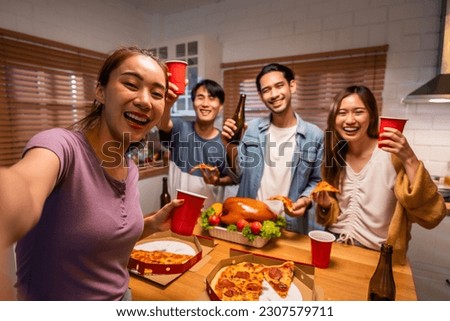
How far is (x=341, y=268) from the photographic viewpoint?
101cm

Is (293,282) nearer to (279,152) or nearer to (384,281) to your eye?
(384,281)

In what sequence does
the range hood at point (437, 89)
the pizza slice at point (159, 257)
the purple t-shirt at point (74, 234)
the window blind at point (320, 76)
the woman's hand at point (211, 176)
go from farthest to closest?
the window blind at point (320, 76), the woman's hand at point (211, 176), the range hood at point (437, 89), the pizza slice at point (159, 257), the purple t-shirt at point (74, 234)

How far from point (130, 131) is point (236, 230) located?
0.66 m

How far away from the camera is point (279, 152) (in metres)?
1.79

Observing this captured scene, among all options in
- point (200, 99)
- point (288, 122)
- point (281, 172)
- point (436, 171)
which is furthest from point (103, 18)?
point (436, 171)

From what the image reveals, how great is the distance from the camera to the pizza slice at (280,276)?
0.85 metres

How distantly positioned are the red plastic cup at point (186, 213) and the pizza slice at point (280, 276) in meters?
0.30

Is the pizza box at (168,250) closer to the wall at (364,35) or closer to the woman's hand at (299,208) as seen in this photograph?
the woman's hand at (299,208)

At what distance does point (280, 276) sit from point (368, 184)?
67 cm

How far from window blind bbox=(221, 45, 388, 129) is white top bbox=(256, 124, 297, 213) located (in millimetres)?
1199

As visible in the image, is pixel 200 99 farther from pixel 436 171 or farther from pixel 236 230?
pixel 436 171

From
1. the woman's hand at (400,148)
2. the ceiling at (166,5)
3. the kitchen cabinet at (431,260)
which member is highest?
the ceiling at (166,5)

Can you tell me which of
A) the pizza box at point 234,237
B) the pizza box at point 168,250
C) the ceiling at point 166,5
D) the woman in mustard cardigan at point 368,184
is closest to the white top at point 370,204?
the woman in mustard cardigan at point 368,184

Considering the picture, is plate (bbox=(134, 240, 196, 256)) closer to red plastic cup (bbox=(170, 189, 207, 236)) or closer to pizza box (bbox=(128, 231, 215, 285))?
pizza box (bbox=(128, 231, 215, 285))
